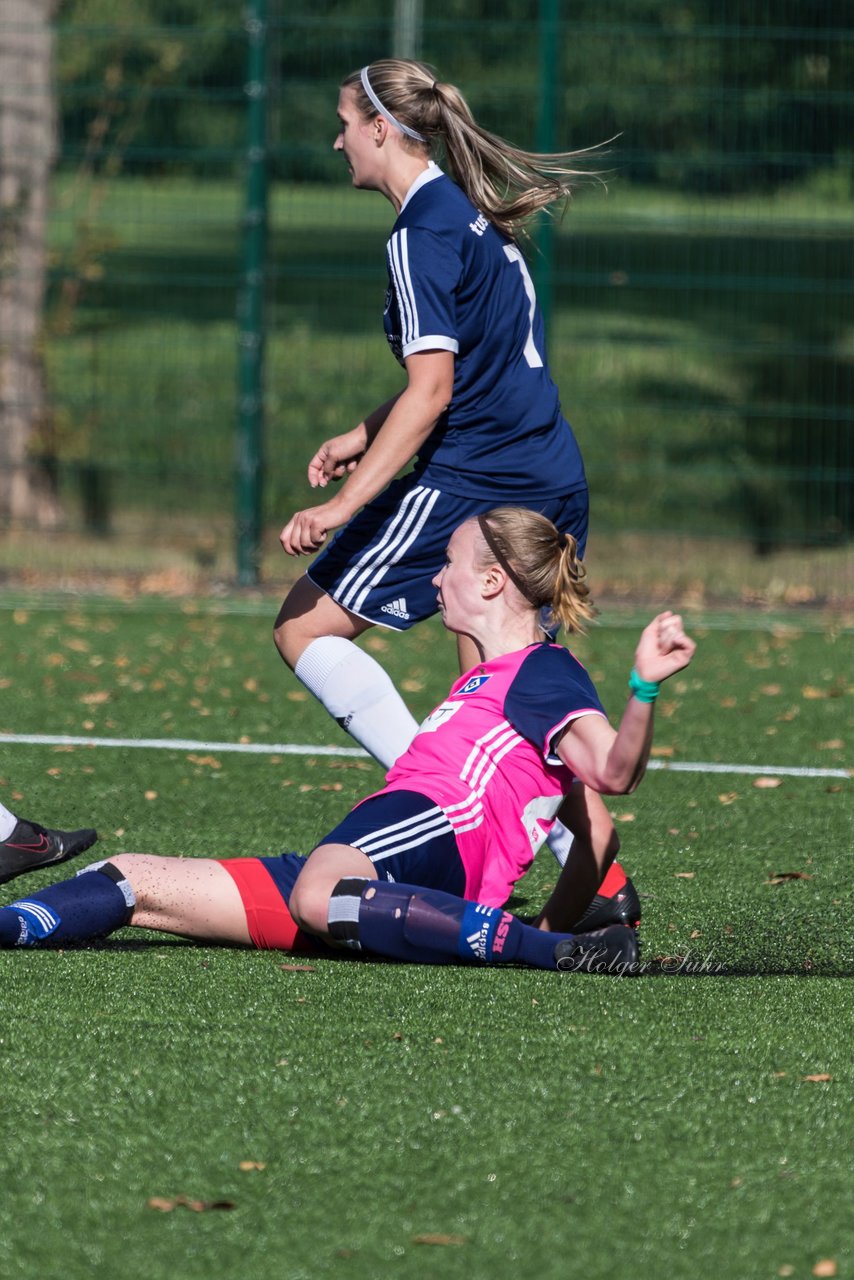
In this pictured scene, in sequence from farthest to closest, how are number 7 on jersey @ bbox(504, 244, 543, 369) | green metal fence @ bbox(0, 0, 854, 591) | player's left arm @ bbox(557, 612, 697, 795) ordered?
green metal fence @ bbox(0, 0, 854, 591) → number 7 on jersey @ bbox(504, 244, 543, 369) → player's left arm @ bbox(557, 612, 697, 795)

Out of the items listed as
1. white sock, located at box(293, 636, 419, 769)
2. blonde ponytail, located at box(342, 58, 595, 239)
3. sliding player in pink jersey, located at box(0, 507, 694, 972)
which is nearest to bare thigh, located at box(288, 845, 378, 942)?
sliding player in pink jersey, located at box(0, 507, 694, 972)

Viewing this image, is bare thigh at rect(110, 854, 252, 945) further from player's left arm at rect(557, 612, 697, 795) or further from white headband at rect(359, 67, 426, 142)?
white headband at rect(359, 67, 426, 142)

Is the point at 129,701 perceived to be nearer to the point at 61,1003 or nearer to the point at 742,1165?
the point at 61,1003

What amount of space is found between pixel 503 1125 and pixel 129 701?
14.9ft

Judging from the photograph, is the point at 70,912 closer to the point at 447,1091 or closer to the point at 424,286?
the point at 447,1091

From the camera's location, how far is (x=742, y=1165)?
285 cm

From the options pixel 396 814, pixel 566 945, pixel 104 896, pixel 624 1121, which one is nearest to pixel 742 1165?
pixel 624 1121

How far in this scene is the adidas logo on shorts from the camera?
4730 millimetres

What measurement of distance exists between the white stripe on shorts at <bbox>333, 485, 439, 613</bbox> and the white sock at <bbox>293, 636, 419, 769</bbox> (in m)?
0.15

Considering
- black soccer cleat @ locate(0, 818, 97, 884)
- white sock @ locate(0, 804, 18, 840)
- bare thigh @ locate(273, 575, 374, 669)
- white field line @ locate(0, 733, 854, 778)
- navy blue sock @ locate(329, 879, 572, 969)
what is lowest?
white field line @ locate(0, 733, 854, 778)

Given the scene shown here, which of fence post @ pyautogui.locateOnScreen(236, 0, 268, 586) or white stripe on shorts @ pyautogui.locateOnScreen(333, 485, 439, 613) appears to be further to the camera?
fence post @ pyautogui.locateOnScreen(236, 0, 268, 586)

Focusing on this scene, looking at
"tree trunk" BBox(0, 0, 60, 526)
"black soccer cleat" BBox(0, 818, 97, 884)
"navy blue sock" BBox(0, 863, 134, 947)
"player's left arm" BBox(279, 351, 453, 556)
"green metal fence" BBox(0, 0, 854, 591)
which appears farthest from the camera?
"tree trunk" BBox(0, 0, 60, 526)

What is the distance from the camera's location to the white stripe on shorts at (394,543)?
4688mm

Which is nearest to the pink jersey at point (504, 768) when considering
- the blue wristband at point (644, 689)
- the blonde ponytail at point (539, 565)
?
the blonde ponytail at point (539, 565)
